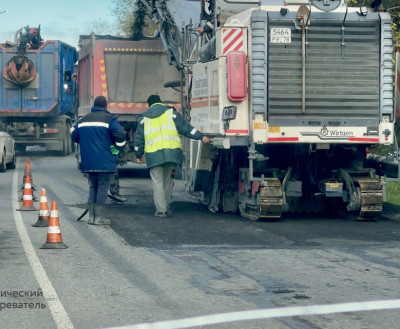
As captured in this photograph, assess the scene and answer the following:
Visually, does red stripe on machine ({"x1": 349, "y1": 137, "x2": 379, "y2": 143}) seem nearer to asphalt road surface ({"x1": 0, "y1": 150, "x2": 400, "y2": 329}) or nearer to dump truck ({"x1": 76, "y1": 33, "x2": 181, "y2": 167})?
asphalt road surface ({"x1": 0, "y1": 150, "x2": 400, "y2": 329})

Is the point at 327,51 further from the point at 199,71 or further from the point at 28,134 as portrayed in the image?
the point at 28,134

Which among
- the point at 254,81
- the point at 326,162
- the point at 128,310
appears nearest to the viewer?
the point at 128,310

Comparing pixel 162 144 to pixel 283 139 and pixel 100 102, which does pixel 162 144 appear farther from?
pixel 283 139

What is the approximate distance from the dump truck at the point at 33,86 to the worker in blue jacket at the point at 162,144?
17600 mm

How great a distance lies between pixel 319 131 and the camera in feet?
47.8

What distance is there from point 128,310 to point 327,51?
24.8 ft

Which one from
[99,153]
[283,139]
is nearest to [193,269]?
[99,153]

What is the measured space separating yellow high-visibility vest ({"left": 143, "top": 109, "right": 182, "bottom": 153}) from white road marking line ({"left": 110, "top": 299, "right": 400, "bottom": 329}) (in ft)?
25.0

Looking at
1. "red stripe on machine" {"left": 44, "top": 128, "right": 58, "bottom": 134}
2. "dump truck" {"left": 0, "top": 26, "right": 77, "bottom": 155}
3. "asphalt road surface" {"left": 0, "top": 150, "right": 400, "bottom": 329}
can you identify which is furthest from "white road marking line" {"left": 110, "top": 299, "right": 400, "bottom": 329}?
"red stripe on machine" {"left": 44, "top": 128, "right": 58, "bottom": 134}

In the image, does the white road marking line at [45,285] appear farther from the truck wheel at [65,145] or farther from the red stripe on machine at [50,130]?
the truck wheel at [65,145]

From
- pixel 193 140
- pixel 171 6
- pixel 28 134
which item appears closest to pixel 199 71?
pixel 193 140

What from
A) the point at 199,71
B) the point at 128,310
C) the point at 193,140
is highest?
the point at 199,71

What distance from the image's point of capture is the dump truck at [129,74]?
73.8 ft

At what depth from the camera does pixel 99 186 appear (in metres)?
14.1
